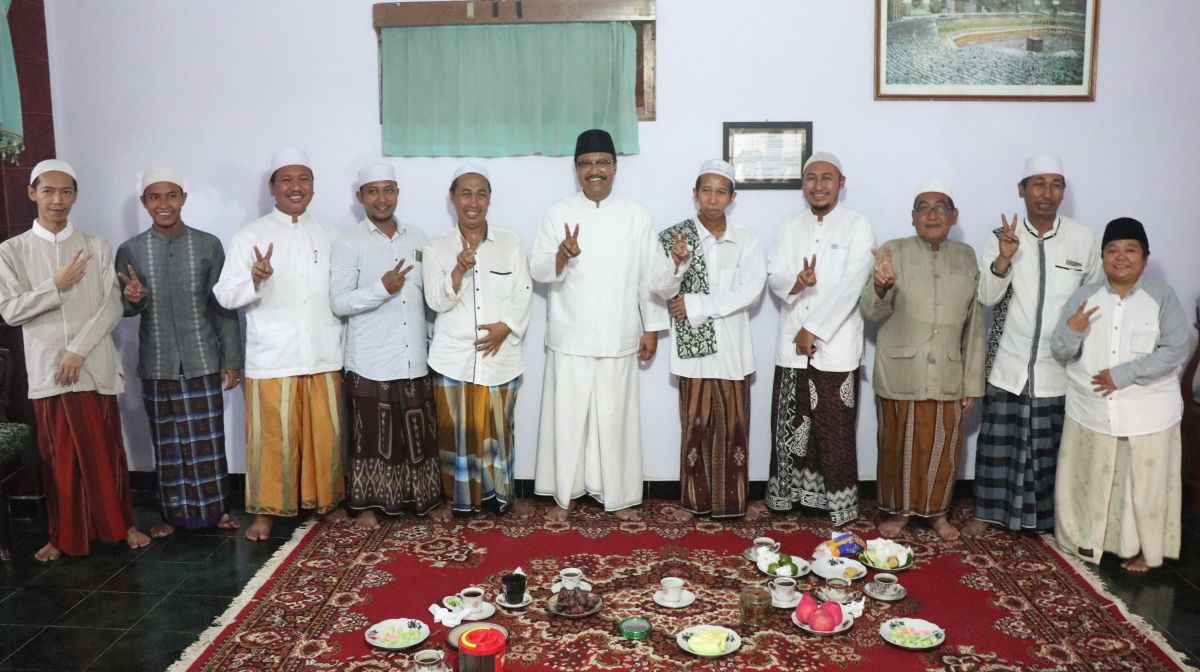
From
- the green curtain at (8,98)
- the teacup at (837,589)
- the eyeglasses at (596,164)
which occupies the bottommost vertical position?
the teacup at (837,589)

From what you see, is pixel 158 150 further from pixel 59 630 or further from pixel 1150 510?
pixel 1150 510

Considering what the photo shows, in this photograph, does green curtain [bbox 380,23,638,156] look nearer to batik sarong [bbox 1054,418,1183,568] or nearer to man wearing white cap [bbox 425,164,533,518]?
man wearing white cap [bbox 425,164,533,518]

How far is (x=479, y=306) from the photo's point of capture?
474cm

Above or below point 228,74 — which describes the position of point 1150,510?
below

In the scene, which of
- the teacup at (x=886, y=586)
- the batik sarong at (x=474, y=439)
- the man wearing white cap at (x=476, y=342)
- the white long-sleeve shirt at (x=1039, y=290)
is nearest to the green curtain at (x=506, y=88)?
the man wearing white cap at (x=476, y=342)

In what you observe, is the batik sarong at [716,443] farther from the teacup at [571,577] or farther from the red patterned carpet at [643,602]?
the teacup at [571,577]

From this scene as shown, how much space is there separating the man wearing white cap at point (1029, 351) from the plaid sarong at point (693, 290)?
1258 millimetres

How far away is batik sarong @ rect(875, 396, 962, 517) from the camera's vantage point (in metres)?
4.62

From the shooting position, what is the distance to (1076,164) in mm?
4996

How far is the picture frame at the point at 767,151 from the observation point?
499 cm

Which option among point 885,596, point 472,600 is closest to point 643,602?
point 472,600

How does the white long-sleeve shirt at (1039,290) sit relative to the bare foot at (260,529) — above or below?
above

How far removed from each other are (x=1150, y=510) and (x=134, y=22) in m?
5.41

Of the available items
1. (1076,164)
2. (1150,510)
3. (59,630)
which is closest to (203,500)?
(59,630)
